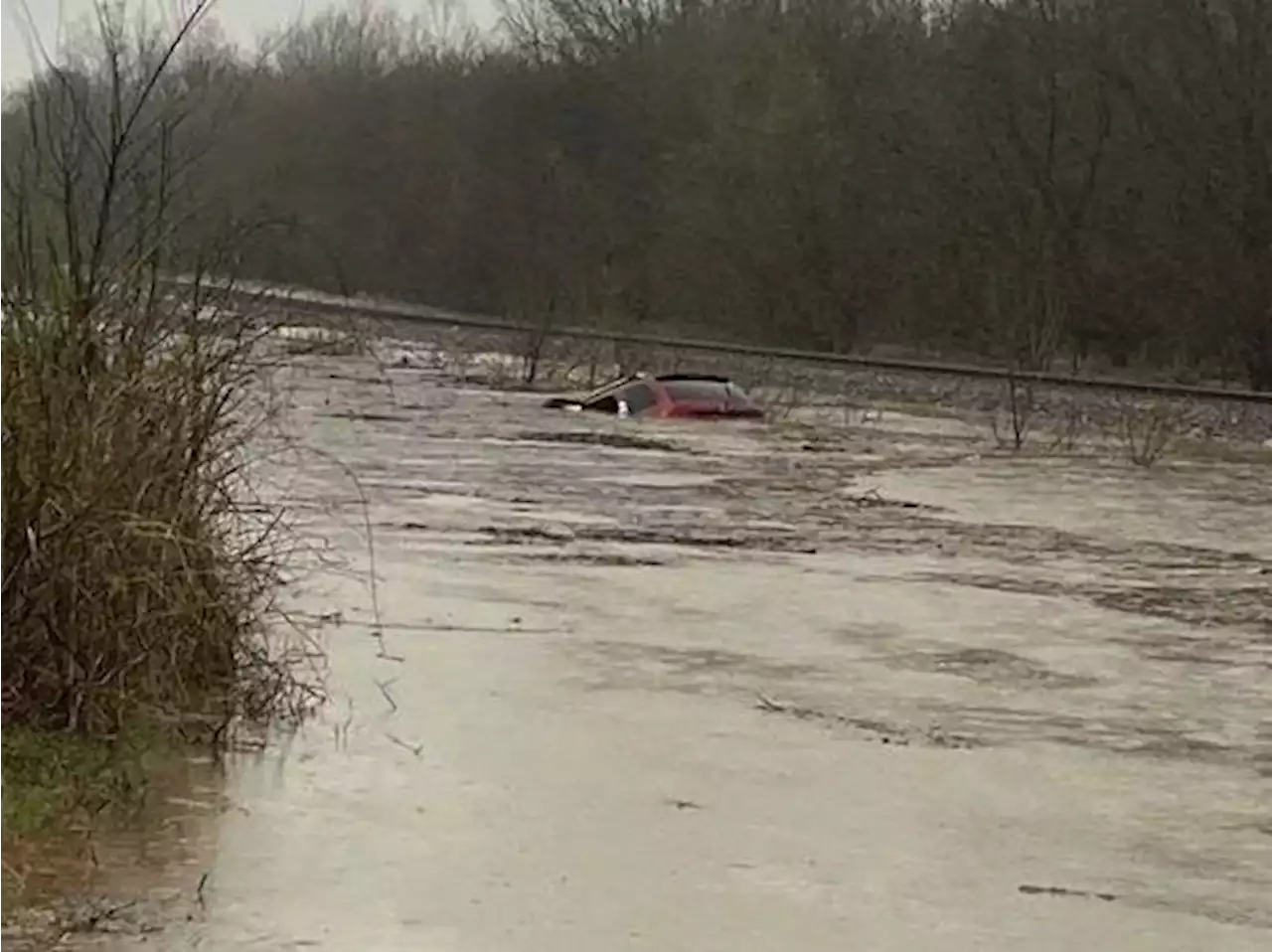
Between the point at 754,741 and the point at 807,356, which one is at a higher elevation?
the point at 807,356

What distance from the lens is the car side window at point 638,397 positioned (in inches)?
1617

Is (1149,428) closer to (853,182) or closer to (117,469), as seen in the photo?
(117,469)

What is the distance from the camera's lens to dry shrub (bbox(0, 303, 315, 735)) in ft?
36.9

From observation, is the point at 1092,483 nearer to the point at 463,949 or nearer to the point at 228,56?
the point at 228,56

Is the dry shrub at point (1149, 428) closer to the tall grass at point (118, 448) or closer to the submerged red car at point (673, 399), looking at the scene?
the submerged red car at point (673, 399)

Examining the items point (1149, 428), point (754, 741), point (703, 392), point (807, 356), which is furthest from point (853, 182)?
point (754, 741)

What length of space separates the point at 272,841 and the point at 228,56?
10753mm

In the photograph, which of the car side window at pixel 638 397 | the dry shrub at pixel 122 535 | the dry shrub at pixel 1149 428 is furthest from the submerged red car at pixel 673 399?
the dry shrub at pixel 122 535

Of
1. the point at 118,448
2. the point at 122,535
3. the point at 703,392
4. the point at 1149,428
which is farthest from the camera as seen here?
the point at 703,392

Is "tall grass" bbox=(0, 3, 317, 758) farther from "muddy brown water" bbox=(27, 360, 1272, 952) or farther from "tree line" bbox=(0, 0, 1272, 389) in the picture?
"tree line" bbox=(0, 0, 1272, 389)

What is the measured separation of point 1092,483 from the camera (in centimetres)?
3019

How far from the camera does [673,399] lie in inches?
1609

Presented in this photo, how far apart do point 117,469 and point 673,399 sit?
29427mm

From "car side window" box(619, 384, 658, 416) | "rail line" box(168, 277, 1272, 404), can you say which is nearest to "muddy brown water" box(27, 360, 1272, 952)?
"rail line" box(168, 277, 1272, 404)
